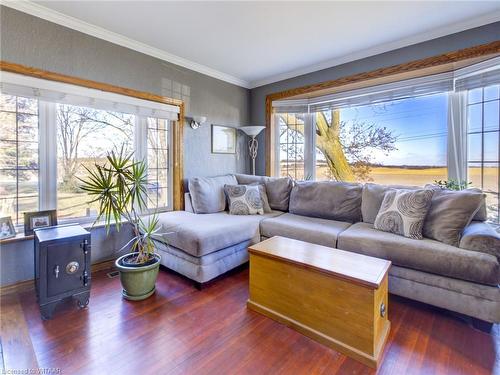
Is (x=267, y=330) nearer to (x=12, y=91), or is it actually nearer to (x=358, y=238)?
(x=358, y=238)

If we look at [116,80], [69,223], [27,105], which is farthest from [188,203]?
[27,105]

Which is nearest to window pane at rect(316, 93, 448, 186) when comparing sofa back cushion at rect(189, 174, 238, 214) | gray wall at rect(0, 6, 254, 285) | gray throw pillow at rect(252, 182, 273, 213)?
gray throw pillow at rect(252, 182, 273, 213)

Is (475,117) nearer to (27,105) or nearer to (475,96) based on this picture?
(475,96)

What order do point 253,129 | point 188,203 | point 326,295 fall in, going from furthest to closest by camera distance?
1. point 253,129
2. point 188,203
3. point 326,295

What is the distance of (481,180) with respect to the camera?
258 centimetres

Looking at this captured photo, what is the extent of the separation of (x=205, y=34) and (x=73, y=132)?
1667 mm

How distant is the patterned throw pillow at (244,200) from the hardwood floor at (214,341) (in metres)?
1.18

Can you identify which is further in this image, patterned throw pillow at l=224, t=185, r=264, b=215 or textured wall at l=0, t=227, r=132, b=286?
patterned throw pillow at l=224, t=185, r=264, b=215

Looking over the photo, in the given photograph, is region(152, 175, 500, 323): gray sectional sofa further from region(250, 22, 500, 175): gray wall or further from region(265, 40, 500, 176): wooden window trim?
region(250, 22, 500, 175): gray wall

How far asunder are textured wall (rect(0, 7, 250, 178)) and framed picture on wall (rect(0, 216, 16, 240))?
1.34 metres

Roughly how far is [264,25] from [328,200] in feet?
6.36

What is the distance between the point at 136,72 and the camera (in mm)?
2889

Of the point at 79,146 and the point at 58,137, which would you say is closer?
the point at 58,137

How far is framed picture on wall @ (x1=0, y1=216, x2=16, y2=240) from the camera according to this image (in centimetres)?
213
